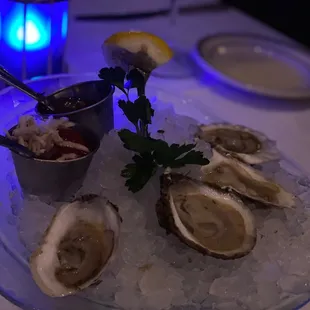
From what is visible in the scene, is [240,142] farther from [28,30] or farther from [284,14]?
[284,14]

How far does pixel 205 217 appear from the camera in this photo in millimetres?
740

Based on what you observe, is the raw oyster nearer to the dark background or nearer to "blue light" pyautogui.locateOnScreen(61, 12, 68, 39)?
"blue light" pyautogui.locateOnScreen(61, 12, 68, 39)

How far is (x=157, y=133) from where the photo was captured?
2.86ft

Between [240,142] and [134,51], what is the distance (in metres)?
0.24

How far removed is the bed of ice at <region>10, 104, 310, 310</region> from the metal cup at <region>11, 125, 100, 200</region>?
0.07ft

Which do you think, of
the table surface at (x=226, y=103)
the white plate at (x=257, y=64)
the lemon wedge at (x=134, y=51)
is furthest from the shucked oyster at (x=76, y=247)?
the white plate at (x=257, y=64)

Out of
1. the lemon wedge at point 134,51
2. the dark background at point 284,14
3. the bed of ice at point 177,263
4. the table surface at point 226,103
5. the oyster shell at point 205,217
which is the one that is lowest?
the dark background at point 284,14

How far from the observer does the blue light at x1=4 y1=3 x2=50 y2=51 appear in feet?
3.25

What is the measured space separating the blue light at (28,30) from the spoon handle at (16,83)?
22cm

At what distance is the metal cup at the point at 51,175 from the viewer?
2.37ft

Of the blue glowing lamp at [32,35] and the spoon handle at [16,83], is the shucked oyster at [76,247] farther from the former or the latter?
the blue glowing lamp at [32,35]

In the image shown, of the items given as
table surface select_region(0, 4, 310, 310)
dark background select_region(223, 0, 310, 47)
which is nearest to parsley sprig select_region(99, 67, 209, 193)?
table surface select_region(0, 4, 310, 310)

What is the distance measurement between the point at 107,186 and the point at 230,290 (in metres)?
0.22

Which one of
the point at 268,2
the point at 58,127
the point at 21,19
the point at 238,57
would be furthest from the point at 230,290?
the point at 268,2
